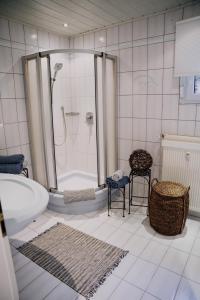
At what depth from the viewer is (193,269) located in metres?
1.68

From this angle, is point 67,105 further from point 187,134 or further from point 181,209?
point 181,209

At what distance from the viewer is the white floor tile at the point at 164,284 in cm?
147

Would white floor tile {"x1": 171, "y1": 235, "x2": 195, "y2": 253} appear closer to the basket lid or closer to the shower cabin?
the basket lid

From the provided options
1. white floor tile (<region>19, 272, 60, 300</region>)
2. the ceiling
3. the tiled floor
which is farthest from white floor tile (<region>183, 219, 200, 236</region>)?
the ceiling

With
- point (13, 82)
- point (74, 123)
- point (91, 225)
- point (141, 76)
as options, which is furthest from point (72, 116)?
point (91, 225)

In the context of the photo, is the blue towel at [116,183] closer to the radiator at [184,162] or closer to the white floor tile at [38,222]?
the radiator at [184,162]

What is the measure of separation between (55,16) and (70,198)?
192cm

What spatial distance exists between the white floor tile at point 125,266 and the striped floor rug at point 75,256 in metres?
0.03

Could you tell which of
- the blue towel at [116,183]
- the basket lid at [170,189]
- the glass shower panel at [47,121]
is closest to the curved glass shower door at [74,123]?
the glass shower panel at [47,121]

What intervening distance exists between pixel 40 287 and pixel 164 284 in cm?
89

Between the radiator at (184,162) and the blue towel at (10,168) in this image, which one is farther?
the radiator at (184,162)

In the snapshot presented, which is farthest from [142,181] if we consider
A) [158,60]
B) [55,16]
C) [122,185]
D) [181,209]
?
[55,16]

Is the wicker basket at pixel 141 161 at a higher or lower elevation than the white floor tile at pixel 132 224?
higher

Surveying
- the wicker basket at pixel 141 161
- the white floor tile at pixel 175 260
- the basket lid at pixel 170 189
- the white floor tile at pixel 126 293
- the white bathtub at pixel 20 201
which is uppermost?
the white bathtub at pixel 20 201
